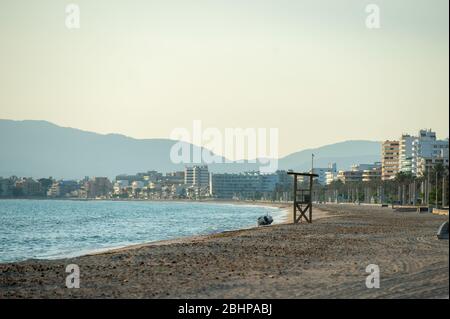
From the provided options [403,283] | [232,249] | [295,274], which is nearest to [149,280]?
[295,274]

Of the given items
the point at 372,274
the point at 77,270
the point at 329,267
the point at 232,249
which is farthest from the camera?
the point at 232,249

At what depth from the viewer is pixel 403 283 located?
16328mm

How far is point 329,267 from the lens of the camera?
20547 mm

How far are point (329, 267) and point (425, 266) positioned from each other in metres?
2.63

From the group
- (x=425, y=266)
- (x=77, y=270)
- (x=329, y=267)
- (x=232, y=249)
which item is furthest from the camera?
(x=232, y=249)
